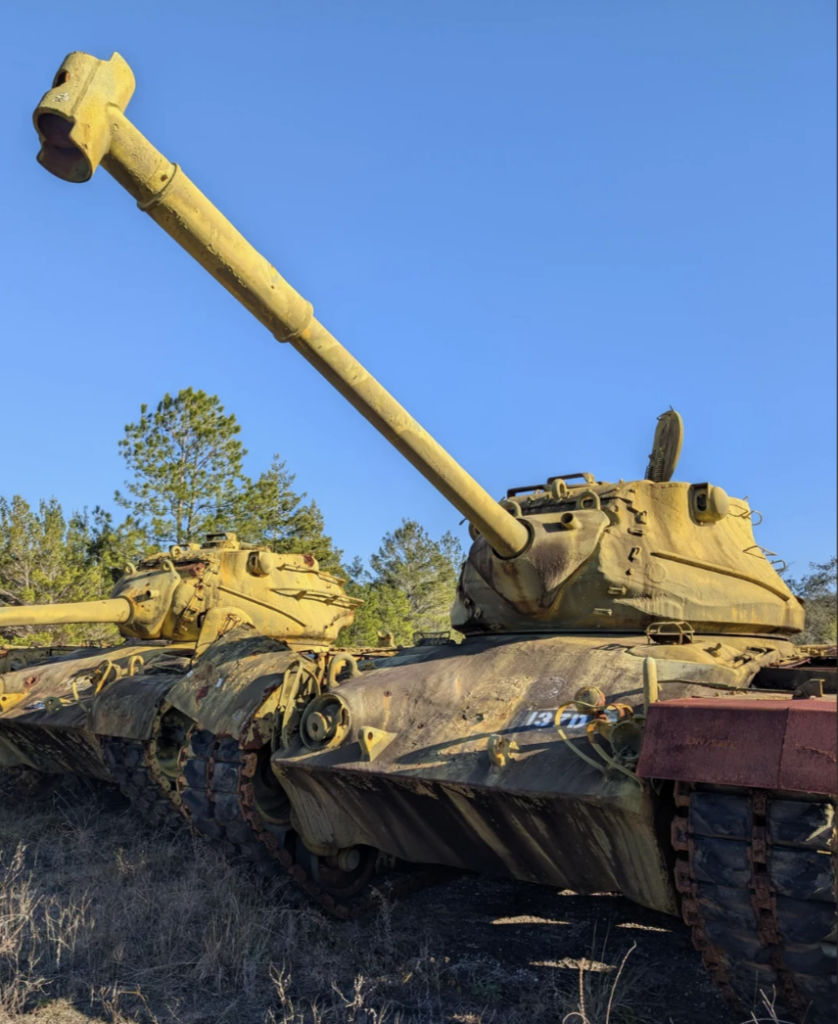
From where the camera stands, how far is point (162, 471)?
2656 cm

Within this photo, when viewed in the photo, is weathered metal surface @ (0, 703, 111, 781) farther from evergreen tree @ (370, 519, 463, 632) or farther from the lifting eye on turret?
evergreen tree @ (370, 519, 463, 632)

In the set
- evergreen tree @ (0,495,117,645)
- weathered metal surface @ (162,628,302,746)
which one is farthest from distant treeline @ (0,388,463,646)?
weathered metal surface @ (162,628,302,746)

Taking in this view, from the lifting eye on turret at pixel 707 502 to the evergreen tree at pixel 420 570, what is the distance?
29.9 metres

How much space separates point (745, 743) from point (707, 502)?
3.00 m

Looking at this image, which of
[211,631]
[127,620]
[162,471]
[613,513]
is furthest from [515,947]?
[162,471]

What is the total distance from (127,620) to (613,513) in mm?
7021

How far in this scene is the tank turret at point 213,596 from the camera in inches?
460

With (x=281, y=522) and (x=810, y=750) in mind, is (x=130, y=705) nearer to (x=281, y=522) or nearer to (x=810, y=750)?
(x=810, y=750)

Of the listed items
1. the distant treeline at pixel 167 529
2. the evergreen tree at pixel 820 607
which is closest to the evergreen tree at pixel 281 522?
the distant treeline at pixel 167 529

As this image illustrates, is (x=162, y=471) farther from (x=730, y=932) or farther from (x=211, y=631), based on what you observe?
(x=730, y=932)

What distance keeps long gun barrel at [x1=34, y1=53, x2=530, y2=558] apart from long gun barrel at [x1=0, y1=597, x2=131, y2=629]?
6179 mm

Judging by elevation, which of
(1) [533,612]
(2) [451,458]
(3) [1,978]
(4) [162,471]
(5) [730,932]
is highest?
(4) [162,471]

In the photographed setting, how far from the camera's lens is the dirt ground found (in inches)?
208

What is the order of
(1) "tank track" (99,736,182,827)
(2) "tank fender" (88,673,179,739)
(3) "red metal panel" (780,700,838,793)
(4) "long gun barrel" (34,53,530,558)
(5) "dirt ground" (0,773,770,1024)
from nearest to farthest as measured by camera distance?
(4) "long gun barrel" (34,53,530,558)
(3) "red metal panel" (780,700,838,793)
(5) "dirt ground" (0,773,770,1024)
(2) "tank fender" (88,673,179,739)
(1) "tank track" (99,736,182,827)
